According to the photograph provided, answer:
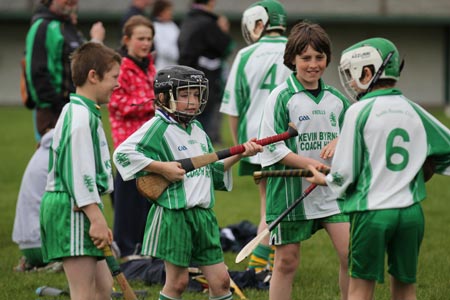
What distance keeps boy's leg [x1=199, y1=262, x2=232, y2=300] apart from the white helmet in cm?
263

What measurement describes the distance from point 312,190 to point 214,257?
75 centimetres

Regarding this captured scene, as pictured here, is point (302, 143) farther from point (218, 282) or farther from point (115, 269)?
point (115, 269)

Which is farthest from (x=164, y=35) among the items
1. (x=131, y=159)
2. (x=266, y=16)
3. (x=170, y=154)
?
(x=131, y=159)

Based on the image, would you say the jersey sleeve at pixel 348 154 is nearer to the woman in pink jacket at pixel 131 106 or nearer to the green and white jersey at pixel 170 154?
the green and white jersey at pixel 170 154

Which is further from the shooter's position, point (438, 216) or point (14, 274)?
point (438, 216)

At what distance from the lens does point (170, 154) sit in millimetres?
5609

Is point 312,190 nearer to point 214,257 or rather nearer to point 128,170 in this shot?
point 214,257

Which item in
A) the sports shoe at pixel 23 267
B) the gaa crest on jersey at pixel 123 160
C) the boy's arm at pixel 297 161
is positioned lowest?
the sports shoe at pixel 23 267

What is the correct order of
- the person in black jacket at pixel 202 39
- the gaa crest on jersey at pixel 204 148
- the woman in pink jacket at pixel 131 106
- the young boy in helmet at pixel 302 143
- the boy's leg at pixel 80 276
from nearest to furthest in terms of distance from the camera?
the boy's leg at pixel 80 276, the gaa crest on jersey at pixel 204 148, the young boy in helmet at pixel 302 143, the woman in pink jacket at pixel 131 106, the person in black jacket at pixel 202 39

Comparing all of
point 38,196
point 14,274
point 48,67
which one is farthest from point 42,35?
point 14,274

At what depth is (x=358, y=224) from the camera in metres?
5.04

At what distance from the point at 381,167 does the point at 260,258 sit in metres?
2.79

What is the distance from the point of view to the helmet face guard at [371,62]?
509cm

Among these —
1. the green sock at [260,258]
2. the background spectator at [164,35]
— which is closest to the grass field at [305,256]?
the green sock at [260,258]
